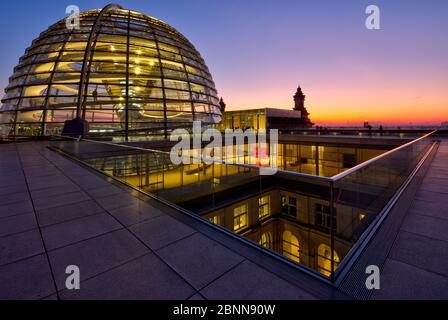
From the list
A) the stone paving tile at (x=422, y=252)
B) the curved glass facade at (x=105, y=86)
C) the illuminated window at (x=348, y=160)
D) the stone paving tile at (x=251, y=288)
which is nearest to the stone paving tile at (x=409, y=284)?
the stone paving tile at (x=422, y=252)

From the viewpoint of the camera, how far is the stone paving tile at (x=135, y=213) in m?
4.37

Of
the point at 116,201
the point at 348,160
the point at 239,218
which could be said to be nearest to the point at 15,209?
the point at 116,201

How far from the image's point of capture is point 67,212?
15.5 feet

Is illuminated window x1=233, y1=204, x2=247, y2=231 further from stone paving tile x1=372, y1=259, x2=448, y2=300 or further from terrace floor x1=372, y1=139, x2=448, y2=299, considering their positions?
stone paving tile x1=372, y1=259, x2=448, y2=300

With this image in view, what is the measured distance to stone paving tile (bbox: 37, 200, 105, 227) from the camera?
432cm

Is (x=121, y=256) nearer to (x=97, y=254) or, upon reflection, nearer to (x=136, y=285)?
(x=97, y=254)

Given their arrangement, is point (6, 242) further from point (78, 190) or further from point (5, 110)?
point (5, 110)

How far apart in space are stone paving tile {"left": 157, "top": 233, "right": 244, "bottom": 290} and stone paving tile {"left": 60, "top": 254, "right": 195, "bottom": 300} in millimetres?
130

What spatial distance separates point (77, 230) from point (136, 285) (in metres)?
2.11

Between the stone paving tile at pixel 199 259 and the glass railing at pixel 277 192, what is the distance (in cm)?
52

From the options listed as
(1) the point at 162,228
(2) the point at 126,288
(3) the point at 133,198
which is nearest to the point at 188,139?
(3) the point at 133,198

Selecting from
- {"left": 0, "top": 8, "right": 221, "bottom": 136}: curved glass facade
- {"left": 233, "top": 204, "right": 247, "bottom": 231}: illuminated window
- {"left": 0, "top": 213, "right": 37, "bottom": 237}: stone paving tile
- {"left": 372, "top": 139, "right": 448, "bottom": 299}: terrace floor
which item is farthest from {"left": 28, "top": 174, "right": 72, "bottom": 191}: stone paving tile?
{"left": 0, "top": 8, "right": 221, "bottom": 136}: curved glass facade

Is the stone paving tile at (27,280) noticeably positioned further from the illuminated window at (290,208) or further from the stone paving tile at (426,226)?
the illuminated window at (290,208)

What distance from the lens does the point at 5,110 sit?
19.2m
